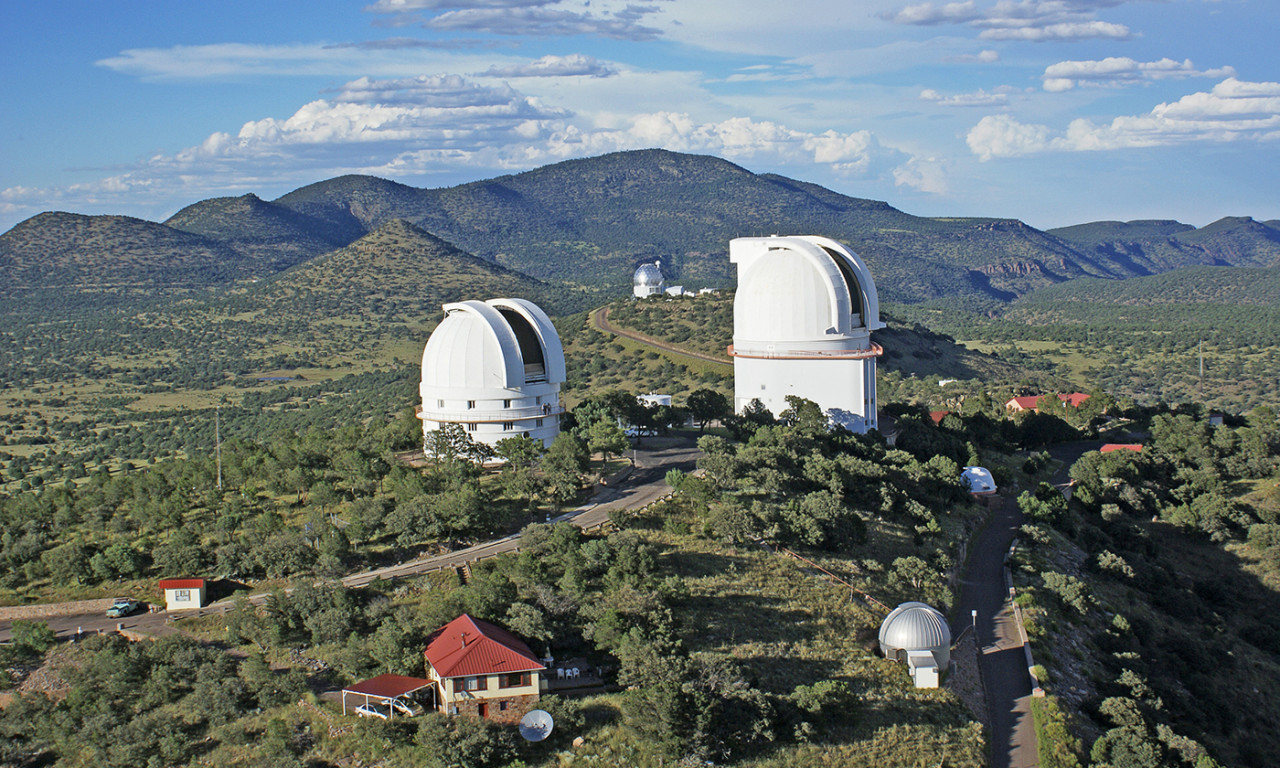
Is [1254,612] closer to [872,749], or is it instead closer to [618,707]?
[872,749]

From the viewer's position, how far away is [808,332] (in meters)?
42.7

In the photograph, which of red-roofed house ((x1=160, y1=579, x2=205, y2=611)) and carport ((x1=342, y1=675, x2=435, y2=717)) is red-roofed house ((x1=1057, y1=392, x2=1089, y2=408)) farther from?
red-roofed house ((x1=160, y1=579, x2=205, y2=611))


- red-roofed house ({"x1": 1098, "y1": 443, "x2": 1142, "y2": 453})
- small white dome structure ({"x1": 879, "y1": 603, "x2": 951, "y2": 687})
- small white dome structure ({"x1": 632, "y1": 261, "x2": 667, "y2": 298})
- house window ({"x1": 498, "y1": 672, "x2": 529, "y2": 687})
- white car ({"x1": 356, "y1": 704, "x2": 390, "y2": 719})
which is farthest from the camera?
small white dome structure ({"x1": 632, "y1": 261, "x2": 667, "y2": 298})

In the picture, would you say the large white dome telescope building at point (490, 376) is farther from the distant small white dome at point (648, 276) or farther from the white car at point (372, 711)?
the distant small white dome at point (648, 276)

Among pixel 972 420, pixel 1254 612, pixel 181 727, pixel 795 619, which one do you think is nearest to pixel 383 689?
pixel 181 727

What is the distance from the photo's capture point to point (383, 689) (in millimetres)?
22531

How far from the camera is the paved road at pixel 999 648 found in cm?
2402

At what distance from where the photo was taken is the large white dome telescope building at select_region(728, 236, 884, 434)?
140ft

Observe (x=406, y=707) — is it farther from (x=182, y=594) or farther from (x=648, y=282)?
(x=648, y=282)

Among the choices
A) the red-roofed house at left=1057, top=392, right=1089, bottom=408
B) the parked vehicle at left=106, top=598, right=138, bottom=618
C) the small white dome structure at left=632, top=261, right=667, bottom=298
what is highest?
the small white dome structure at left=632, top=261, right=667, bottom=298

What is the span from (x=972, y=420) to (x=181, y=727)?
3980cm

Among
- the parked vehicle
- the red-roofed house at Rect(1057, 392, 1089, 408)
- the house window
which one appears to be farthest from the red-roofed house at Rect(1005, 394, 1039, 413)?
the parked vehicle

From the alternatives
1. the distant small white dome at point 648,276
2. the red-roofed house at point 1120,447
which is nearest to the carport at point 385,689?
the red-roofed house at point 1120,447

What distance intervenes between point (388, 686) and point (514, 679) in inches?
104
